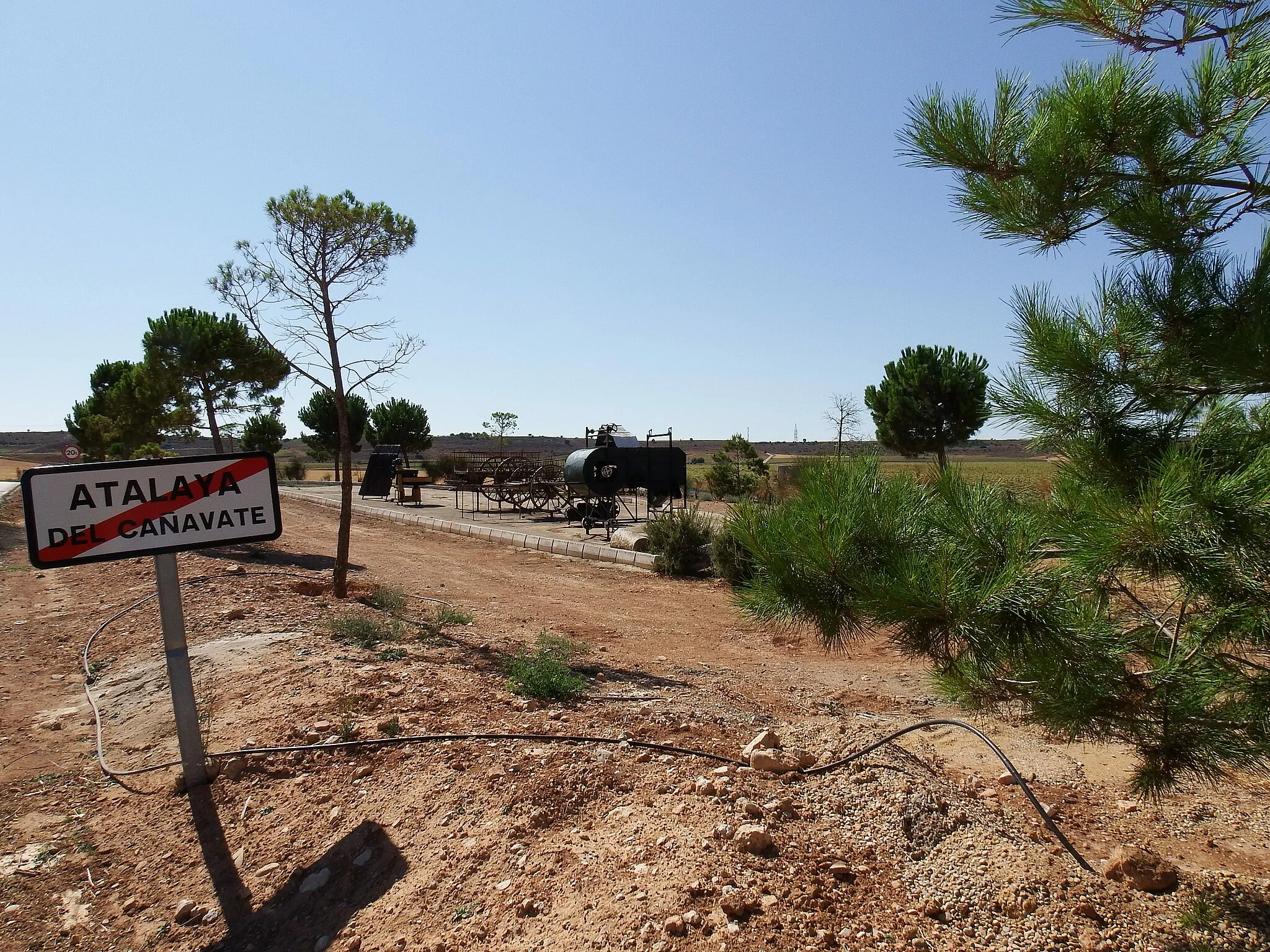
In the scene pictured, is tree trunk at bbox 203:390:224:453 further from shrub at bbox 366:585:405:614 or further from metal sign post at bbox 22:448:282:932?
metal sign post at bbox 22:448:282:932

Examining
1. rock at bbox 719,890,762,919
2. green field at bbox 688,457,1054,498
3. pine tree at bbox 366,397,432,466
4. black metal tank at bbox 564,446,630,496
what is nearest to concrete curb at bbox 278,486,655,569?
black metal tank at bbox 564,446,630,496

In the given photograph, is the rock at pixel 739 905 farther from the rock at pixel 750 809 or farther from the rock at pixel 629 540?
the rock at pixel 629 540

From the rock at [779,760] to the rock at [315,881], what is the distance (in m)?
1.60

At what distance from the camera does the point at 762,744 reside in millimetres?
3389

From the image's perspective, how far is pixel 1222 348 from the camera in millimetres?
1925

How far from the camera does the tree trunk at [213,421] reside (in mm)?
13047

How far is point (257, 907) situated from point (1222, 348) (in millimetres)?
3281

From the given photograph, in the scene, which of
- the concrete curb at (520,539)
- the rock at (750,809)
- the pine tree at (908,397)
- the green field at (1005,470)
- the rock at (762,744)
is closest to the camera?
the green field at (1005,470)

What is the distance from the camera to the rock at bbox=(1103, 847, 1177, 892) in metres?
2.47

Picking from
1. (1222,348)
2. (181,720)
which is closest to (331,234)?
(181,720)

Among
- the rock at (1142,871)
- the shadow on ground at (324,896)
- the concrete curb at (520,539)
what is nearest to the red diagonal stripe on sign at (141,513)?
the shadow on ground at (324,896)

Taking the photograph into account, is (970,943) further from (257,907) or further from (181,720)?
(181,720)

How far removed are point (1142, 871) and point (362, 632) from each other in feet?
15.1

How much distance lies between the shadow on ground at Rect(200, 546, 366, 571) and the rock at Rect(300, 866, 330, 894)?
312 inches
